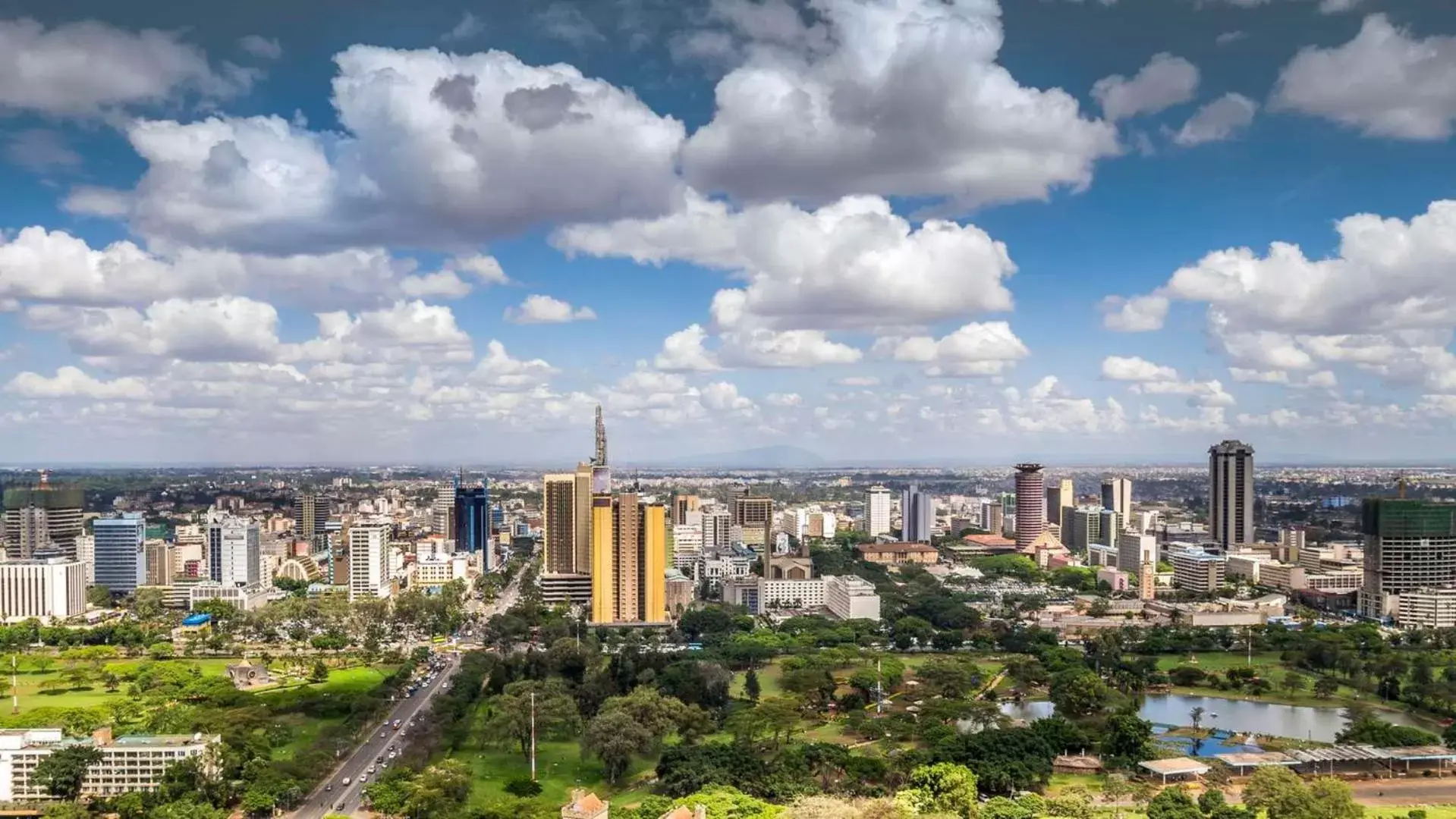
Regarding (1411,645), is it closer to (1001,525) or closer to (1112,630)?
(1112,630)

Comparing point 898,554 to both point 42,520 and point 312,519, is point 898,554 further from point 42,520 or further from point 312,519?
point 42,520

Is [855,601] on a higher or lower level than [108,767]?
lower

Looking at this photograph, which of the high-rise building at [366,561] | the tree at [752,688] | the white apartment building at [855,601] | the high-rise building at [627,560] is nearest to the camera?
the tree at [752,688]

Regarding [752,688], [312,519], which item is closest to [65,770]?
[752,688]

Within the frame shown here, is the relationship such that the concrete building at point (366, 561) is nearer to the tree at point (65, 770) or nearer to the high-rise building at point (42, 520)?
the high-rise building at point (42, 520)

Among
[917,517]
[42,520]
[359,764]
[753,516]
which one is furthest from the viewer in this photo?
[917,517]

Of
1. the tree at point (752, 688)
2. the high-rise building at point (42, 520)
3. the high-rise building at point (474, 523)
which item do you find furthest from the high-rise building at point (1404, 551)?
the high-rise building at point (42, 520)
